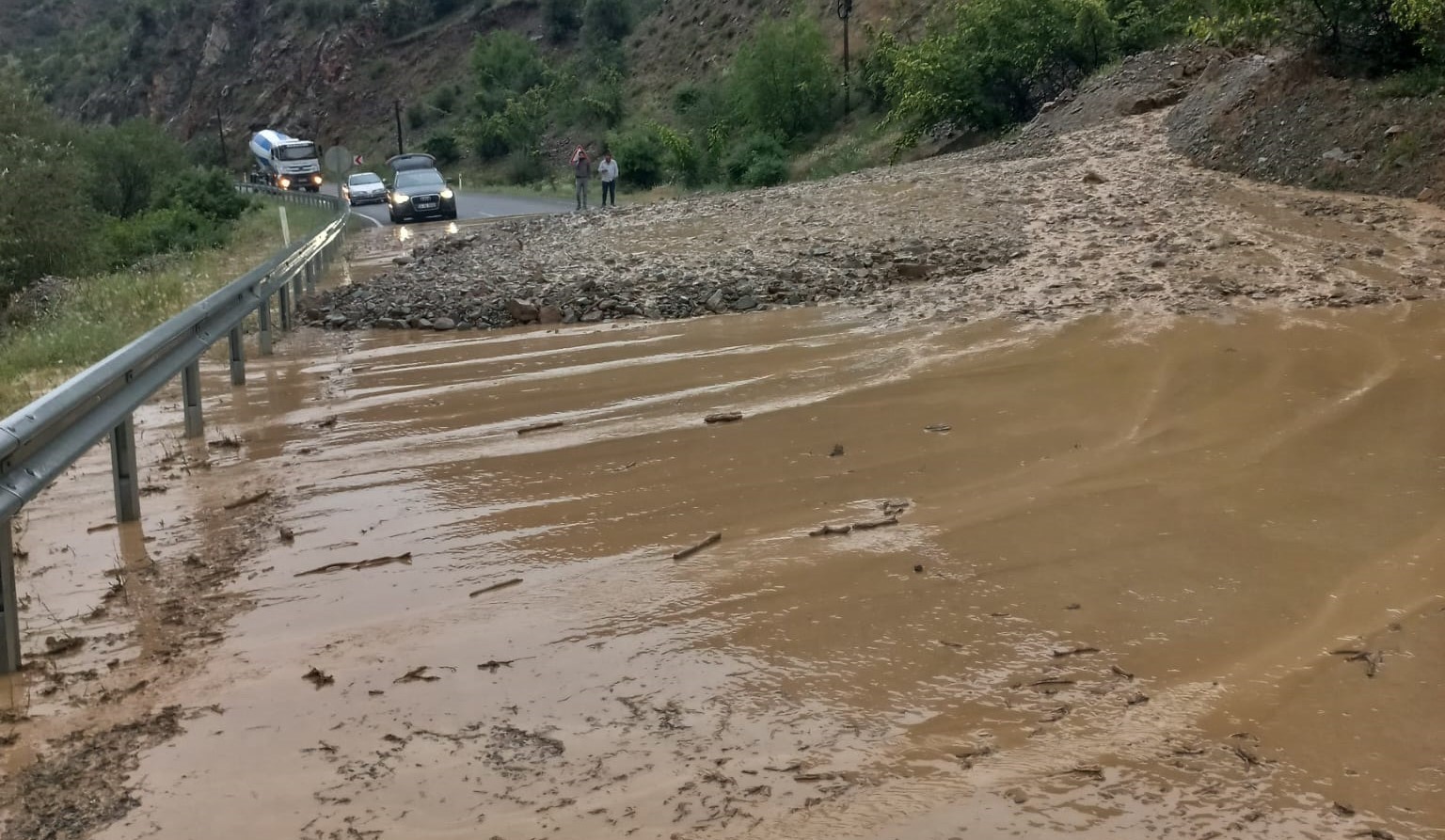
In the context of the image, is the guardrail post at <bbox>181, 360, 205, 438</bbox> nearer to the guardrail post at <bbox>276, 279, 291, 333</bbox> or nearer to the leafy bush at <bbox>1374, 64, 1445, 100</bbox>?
the guardrail post at <bbox>276, 279, 291, 333</bbox>

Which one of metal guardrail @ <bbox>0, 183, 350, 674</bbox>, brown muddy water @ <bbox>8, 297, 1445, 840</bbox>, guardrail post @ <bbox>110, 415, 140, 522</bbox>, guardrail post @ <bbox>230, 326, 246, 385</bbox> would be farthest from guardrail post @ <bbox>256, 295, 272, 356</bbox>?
guardrail post @ <bbox>110, 415, 140, 522</bbox>

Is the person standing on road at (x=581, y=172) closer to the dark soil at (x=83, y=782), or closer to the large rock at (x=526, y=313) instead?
the large rock at (x=526, y=313)

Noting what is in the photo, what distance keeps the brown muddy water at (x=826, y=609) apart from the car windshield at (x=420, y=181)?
29.7 m

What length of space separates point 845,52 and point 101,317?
38.3 meters

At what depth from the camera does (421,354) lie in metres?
10.8

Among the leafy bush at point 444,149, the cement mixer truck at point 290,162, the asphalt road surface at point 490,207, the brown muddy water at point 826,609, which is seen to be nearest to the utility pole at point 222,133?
the leafy bush at point 444,149

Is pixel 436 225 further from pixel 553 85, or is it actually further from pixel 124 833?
pixel 553 85

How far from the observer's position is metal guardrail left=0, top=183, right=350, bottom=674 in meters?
4.42

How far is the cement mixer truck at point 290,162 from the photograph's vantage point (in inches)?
2552

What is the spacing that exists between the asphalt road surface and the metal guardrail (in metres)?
28.0

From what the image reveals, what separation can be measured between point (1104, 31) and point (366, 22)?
82569 mm

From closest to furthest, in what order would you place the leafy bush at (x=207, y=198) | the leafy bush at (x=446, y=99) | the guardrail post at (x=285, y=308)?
the guardrail post at (x=285, y=308)
the leafy bush at (x=207, y=198)
the leafy bush at (x=446, y=99)

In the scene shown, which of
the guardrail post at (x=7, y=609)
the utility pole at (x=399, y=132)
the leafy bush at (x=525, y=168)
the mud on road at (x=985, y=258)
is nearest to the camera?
the guardrail post at (x=7, y=609)

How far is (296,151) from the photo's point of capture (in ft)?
219
